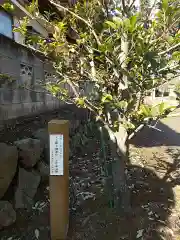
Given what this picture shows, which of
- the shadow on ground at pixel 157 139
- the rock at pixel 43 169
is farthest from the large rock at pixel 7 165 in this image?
the shadow on ground at pixel 157 139

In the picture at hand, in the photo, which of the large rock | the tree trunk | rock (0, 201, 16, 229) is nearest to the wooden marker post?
rock (0, 201, 16, 229)

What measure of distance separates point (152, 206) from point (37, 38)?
2385 millimetres

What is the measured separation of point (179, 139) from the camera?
7699 millimetres

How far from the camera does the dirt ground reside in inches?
107

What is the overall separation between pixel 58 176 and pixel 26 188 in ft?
3.20

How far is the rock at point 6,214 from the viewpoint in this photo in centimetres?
276

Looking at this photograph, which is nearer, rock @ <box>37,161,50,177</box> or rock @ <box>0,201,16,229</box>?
rock @ <box>0,201,16,229</box>

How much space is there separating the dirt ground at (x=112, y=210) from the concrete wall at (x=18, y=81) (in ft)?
1.78

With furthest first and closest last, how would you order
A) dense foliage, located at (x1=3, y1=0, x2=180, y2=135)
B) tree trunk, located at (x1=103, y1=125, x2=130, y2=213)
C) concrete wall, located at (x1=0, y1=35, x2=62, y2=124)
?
concrete wall, located at (x1=0, y1=35, x2=62, y2=124), tree trunk, located at (x1=103, y1=125, x2=130, y2=213), dense foliage, located at (x1=3, y1=0, x2=180, y2=135)

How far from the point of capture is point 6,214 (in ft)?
9.19

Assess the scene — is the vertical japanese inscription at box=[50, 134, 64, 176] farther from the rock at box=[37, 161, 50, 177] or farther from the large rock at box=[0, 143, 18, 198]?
the rock at box=[37, 161, 50, 177]

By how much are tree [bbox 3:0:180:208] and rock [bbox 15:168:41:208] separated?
3.55 feet

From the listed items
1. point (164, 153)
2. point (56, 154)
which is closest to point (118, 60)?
point (56, 154)

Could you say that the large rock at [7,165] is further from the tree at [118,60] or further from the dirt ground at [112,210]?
the tree at [118,60]
